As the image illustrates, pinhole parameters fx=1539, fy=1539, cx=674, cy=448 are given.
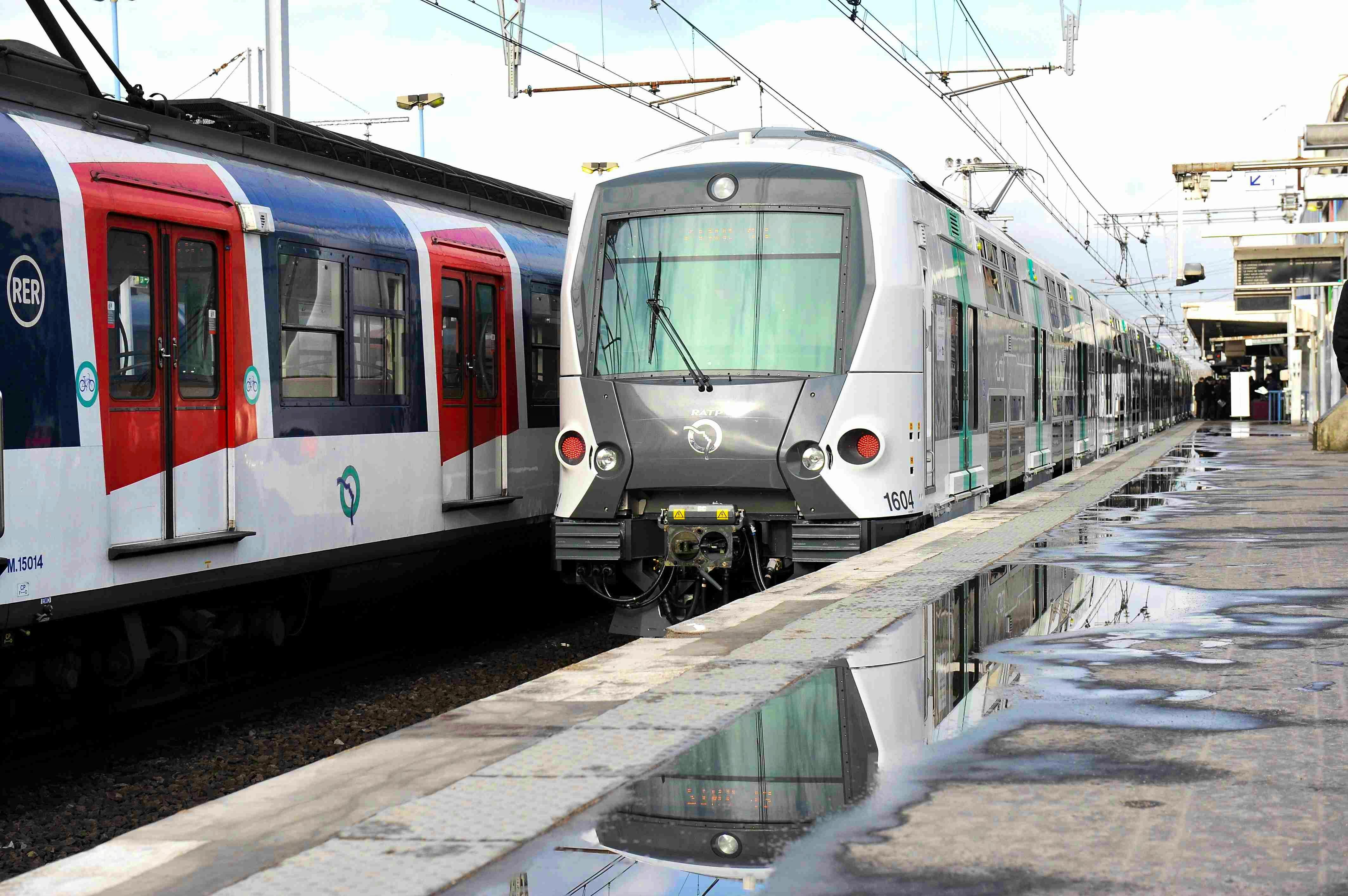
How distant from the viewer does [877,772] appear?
464 cm

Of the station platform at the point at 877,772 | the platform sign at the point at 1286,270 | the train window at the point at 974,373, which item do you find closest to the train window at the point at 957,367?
the train window at the point at 974,373

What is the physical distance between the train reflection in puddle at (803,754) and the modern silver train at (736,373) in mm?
1940

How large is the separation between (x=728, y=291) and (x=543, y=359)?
9.44 ft

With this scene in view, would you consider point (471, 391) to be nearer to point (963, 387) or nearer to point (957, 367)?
point (957, 367)

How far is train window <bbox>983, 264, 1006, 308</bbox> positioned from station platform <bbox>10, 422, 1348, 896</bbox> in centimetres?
569

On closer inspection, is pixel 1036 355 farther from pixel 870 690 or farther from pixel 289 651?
pixel 870 690

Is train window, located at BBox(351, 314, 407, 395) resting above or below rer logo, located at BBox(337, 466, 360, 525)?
above

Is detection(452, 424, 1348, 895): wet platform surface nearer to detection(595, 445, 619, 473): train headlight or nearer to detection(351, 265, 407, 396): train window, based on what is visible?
detection(595, 445, 619, 473): train headlight

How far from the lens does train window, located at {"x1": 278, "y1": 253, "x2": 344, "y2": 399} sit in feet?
29.6

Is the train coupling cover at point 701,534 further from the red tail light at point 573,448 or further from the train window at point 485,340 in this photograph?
the train window at point 485,340

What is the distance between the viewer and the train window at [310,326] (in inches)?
355

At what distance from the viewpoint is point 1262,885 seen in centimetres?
347

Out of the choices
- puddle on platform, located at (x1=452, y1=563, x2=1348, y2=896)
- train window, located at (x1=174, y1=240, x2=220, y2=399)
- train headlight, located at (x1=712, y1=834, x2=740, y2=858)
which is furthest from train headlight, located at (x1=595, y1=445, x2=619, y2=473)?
train headlight, located at (x1=712, y1=834, x2=740, y2=858)

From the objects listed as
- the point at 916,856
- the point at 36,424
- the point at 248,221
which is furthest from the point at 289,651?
the point at 916,856
